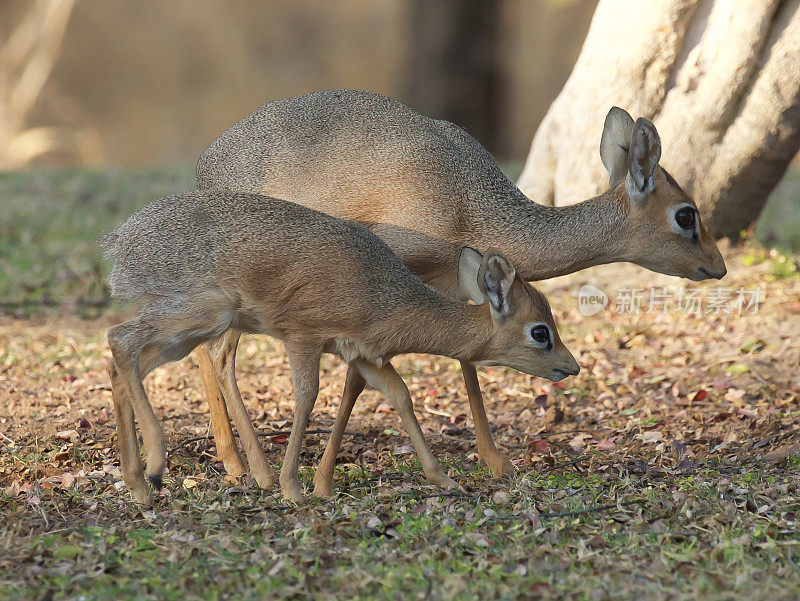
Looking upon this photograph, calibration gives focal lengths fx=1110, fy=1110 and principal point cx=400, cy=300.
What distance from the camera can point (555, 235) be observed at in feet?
17.1

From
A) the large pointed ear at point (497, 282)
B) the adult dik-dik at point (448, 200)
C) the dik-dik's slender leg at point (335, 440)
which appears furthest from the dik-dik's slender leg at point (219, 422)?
the large pointed ear at point (497, 282)

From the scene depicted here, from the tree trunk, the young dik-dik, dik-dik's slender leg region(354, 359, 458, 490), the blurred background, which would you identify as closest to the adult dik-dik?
dik-dik's slender leg region(354, 359, 458, 490)

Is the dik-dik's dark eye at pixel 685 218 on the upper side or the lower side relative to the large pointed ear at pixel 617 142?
lower

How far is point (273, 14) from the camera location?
64.8ft

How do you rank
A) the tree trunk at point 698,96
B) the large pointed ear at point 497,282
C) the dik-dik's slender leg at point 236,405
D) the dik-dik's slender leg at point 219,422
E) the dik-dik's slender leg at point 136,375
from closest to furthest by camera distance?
the dik-dik's slender leg at point 136,375, the large pointed ear at point 497,282, the dik-dik's slender leg at point 236,405, the dik-dik's slender leg at point 219,422, the tree trunk at point 698,96

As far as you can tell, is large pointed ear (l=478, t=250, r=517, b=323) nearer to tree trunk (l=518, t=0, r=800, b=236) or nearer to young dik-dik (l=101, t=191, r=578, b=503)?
young dik-dik (l=101, t=191, r=578, b=503)

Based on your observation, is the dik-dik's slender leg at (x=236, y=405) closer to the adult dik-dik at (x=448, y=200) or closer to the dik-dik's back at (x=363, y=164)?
the adult dik-dik at (x=448, y=200)

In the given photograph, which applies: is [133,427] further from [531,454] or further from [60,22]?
[60,22]

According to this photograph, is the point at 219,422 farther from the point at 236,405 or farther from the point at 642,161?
the point at 642,161

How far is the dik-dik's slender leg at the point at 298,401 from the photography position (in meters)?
4.59

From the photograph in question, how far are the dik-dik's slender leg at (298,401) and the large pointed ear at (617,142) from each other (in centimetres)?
180

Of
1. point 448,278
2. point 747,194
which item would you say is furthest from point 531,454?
point 747,194

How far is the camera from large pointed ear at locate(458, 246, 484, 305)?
4730mm

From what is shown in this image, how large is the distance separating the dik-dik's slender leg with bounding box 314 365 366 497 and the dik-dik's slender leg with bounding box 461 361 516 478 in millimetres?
509
